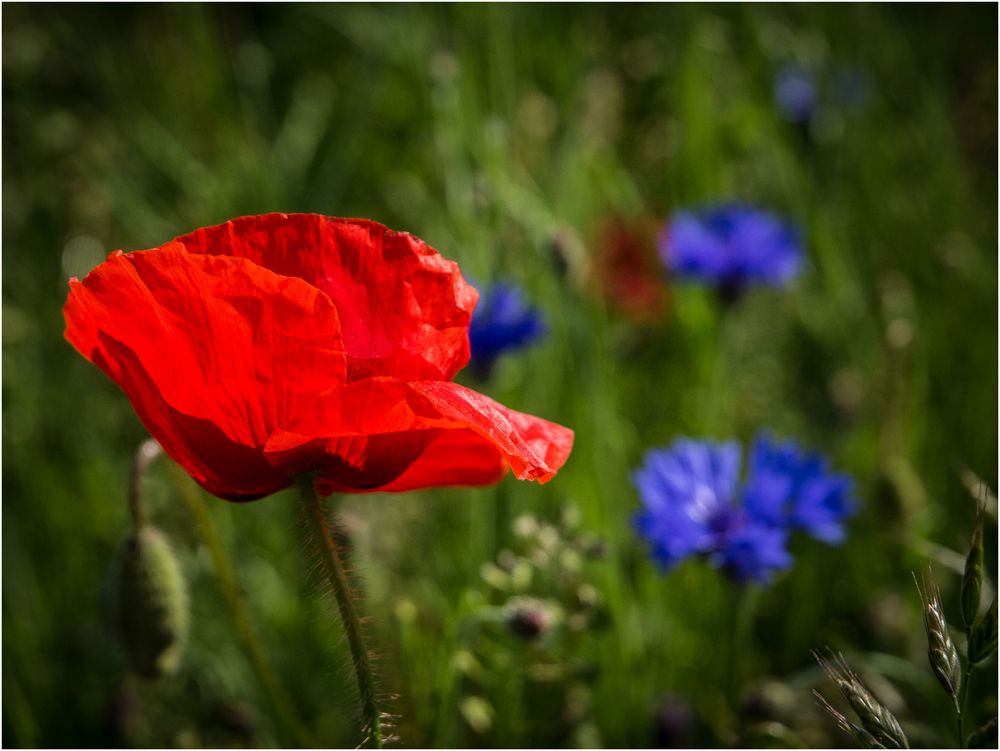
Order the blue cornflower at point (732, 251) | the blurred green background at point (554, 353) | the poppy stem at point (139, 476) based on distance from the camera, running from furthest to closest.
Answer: the blue cornflower at point (732, 251) < the blurred green background at point (554, 353) < the poppy stem at point (139, 476)

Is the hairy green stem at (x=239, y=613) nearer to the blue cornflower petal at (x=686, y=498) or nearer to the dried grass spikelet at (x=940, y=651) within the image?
the blue cornflower petal at (x=686, y=498)

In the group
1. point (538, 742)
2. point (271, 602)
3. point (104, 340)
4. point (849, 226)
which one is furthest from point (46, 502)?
point (849, 226)

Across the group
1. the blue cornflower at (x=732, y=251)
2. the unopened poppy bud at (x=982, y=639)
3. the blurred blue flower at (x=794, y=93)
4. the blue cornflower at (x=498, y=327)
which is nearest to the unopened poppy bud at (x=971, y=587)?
the unopened poppy bud at (x=982, y=639)

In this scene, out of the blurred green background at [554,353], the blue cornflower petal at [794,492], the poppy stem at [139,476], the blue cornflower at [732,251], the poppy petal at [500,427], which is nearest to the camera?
the poppy petal at [500,427]

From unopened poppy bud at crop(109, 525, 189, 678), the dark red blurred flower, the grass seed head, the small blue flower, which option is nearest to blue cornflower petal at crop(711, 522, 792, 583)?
the small blue flower

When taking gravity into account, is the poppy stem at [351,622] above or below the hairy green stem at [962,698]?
above

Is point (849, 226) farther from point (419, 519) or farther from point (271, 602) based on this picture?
point (271, 602)

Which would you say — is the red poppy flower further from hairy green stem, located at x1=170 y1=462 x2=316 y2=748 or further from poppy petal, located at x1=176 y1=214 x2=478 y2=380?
hairy green stem, located at x1=170 y1=462 x2=316 y2=748
